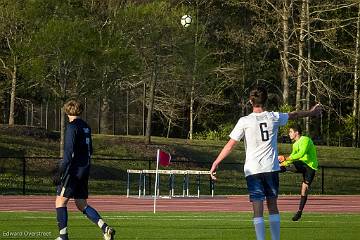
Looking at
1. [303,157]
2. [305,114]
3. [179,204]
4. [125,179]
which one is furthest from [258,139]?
[125,179]

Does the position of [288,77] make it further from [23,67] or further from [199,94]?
[23,67]

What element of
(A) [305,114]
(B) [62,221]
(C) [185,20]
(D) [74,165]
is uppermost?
(C) [185,20]

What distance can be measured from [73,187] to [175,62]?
108 ft

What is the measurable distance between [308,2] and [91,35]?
1876 cm

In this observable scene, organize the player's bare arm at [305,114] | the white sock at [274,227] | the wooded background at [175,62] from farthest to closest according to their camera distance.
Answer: the wooded background at [175,62]
the player's bare arm at [305,114]
the white sock at [274,227]

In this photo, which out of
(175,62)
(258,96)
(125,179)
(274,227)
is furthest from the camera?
(175,62)

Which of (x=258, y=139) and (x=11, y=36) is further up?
(x=11, y=36)

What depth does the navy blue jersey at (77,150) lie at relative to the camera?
15.0 metres

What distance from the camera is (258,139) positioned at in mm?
13594

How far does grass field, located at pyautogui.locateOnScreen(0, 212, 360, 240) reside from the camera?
17438 millimetres

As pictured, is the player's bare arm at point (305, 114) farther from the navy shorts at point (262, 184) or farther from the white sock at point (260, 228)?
the white sock at point (260, 228)

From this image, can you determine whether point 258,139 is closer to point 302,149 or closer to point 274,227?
point 274,227

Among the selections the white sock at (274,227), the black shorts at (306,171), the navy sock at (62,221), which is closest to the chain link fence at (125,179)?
the black shorts at (306,171)

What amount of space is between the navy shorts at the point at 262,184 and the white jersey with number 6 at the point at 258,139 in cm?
6
